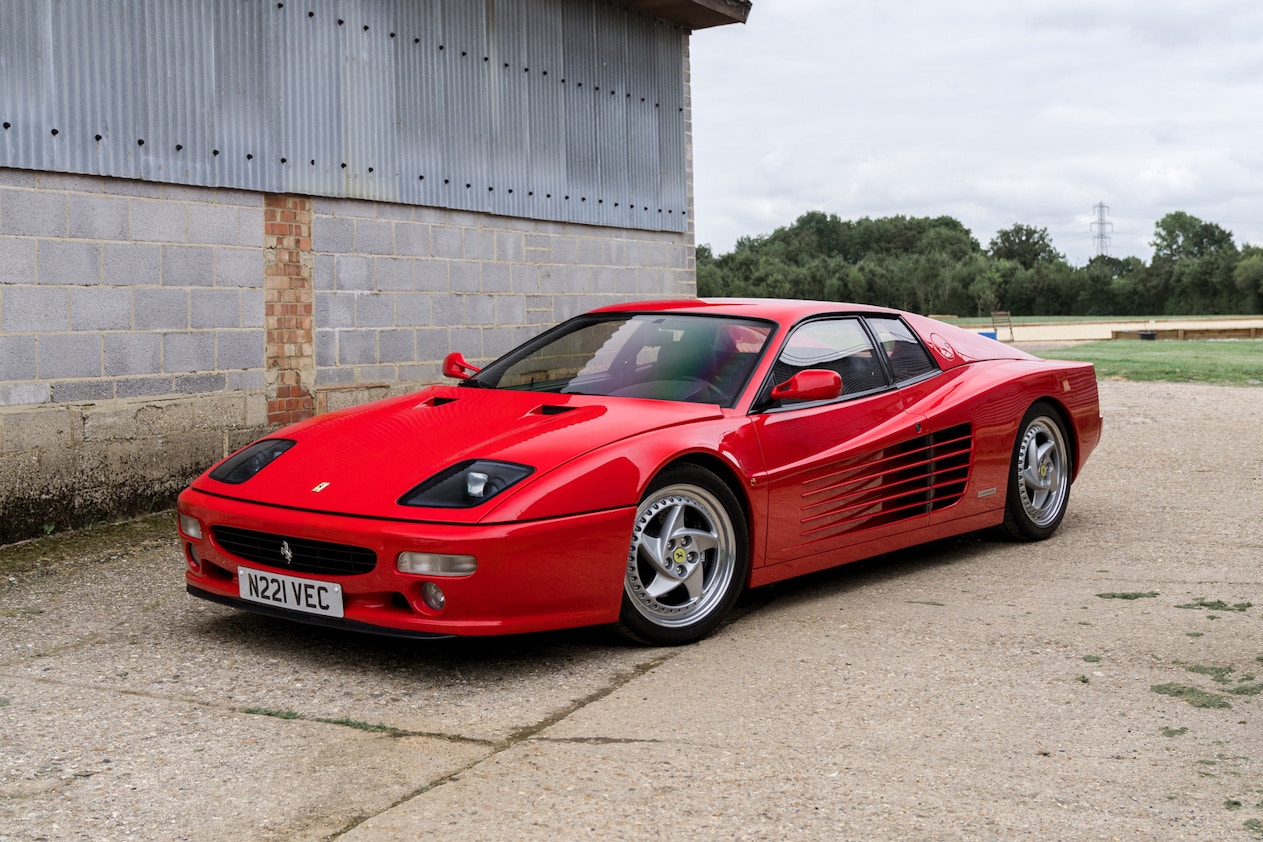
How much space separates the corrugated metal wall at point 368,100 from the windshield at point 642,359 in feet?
9.40

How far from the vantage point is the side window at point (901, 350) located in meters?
5.75

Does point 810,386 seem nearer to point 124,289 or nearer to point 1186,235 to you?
point 124,289

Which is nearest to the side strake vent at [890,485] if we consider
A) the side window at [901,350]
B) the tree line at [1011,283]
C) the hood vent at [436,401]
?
the side window at [901,350]

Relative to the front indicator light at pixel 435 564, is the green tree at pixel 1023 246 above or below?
above

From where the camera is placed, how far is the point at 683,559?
4480 millimetres

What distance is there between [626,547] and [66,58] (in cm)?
451

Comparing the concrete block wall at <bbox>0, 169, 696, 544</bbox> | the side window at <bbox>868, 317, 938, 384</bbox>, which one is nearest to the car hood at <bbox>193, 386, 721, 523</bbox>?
the side window at <bbox>868, 317, 938, 384</bbox>

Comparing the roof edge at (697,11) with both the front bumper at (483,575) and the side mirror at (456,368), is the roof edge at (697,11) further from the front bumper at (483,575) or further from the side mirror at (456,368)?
the front bumper at (483,575)

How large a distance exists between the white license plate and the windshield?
1397 millimetres

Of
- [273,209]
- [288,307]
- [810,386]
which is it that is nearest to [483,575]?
[810,386]

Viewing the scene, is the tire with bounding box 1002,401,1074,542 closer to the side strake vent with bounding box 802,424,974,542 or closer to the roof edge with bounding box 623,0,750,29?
the side strake vent with bounding box 802,424,974,542

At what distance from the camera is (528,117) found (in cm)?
1009

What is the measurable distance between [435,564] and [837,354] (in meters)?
2.30

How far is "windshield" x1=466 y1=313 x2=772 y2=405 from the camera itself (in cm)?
500
